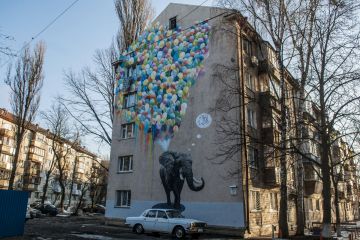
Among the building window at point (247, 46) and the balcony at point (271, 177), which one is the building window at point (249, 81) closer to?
the building window at point (247, 46)

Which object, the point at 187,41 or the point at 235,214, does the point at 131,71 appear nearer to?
the point at 187,41

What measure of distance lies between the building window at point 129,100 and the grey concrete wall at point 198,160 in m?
1.79

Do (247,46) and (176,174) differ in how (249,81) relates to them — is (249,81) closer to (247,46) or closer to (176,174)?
(247,46)

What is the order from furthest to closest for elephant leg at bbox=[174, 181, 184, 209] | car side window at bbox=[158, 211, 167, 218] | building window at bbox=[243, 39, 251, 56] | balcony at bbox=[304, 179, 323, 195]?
1. balcony at bbox=[304, 179, 323, 195]
2. building window at bbox=[243, 39, 251, 56]
3. elephant leg at bbox=[174, 181, 184, 209]
4. car side window at bbox=[158, 211, 167, 218]

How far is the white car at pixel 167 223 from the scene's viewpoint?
54.9 feet

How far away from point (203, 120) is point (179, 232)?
817 cm

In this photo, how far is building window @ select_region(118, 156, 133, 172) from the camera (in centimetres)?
2598

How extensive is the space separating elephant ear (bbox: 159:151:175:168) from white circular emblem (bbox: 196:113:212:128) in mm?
3009

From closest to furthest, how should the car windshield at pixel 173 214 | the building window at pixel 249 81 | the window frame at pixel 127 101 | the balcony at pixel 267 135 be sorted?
the car windshield at pixel 173 214, the balcony at pixel 267 135, the building window at pixel 249 81, the window frame at pixel 127 101

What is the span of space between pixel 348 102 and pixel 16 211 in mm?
16035

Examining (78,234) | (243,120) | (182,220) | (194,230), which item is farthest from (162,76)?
(78,234)

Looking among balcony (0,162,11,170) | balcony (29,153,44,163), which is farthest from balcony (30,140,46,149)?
balcony (0,162,11,170)

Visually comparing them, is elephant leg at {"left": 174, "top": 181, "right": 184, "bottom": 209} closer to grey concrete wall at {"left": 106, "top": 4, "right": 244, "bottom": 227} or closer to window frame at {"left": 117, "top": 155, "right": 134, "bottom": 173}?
grey concrete wall at {"left": 106, "top": 4, "right": 244, "bottom": 227}

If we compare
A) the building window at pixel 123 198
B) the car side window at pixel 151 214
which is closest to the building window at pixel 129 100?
the building window at pixel 123 198
